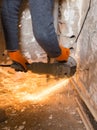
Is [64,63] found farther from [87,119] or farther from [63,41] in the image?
[87,119]

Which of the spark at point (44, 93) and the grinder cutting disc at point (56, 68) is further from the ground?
the grinder cutting disc at point (56, 68)

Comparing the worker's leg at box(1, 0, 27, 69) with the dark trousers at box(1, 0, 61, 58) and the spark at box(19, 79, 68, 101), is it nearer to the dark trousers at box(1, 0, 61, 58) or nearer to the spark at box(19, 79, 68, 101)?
the dark trousers at box(1, 0, 61, 58)

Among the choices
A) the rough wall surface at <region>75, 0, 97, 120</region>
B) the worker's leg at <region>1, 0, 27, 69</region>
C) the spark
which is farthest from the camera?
the spark

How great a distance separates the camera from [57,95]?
1688mm

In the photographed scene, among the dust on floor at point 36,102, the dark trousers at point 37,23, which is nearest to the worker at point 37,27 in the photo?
the dark trousers at point 37,23

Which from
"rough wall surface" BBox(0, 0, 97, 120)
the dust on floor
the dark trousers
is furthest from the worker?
the dust on floor

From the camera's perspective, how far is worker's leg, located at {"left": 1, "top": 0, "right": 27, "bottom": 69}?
4.91 feet

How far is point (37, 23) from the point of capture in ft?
4.50

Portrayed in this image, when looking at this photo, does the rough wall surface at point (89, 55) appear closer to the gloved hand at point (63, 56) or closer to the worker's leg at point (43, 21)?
the gloved hand at point (63, 56)

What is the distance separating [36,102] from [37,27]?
0.53 metres

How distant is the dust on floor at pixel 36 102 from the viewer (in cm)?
137

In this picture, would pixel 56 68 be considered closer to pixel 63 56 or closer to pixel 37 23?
pixel 63 56

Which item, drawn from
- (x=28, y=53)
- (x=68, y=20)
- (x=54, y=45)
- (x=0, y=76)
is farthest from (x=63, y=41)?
(x=0, y=76)

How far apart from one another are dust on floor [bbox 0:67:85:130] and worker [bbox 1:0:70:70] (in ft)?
0.75
